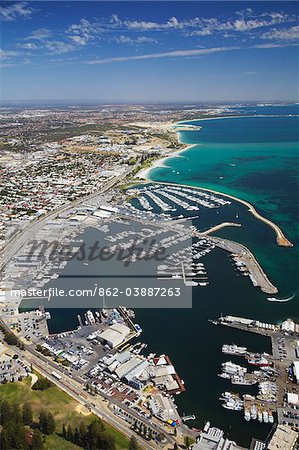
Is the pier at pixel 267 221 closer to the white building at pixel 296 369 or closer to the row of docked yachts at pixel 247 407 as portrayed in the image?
the white building at pixel 296 369

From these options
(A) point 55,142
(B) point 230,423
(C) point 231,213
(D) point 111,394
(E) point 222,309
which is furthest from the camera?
(A) point 55,142

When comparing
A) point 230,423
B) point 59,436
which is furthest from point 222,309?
point 59,436

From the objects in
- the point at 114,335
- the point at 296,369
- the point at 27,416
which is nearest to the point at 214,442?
the point at 296,369

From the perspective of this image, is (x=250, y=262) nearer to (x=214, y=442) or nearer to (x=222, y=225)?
(x=222, y=225)

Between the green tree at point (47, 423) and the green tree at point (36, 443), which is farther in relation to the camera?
the green tree at point (47, 423)

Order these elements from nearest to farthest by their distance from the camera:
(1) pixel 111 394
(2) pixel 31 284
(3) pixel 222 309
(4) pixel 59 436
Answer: (4) pixel 59 436 → (1) pixel 111 394 → (3) pixel 222 309 → (2) pixel 31 284

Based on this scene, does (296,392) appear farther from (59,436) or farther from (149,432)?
(59,436)

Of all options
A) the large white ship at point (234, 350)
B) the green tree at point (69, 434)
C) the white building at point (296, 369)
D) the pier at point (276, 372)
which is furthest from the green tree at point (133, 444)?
the white building at point (296, 369)

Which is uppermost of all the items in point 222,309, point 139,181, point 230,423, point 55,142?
point 55,142
